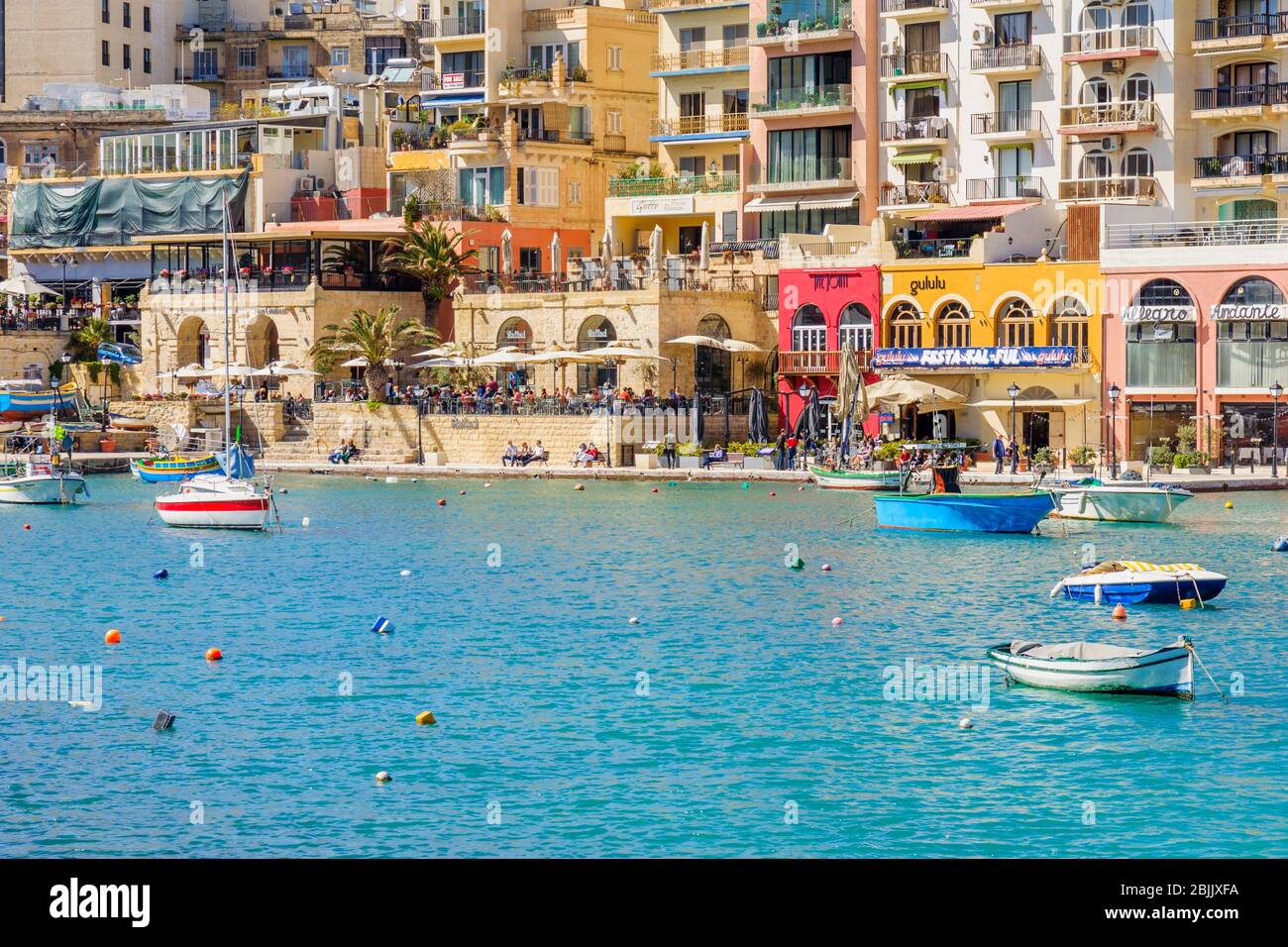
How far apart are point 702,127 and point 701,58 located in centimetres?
291

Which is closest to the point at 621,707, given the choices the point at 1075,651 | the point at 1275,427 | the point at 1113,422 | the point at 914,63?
the point at 1075,651

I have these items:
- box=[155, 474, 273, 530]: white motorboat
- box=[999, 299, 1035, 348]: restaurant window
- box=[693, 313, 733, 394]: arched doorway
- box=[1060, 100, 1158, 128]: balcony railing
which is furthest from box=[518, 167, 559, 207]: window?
box=[155, 474, 273, 530]: white motorboat

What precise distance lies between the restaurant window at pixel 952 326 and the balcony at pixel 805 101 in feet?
35.7

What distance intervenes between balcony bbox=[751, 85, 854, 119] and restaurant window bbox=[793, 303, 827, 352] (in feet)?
29.2

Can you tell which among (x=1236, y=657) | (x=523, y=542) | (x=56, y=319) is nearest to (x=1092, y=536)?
(x=523, y=542)

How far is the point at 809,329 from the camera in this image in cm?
7356

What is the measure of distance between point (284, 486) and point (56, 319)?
1029 inches

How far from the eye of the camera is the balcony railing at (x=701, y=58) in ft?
270

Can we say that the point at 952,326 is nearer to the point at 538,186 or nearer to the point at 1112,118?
the point at 1112,118

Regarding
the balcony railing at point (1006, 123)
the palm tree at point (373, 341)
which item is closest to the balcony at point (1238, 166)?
the balcony railing at point (1006, 123)

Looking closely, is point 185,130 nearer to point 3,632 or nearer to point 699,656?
point 3,632

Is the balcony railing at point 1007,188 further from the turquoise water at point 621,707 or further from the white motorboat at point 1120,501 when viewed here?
the turquoise water at point 621,707

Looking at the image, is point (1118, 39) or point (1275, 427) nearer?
point (1275, 427)

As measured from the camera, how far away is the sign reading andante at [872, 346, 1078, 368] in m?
67.3
